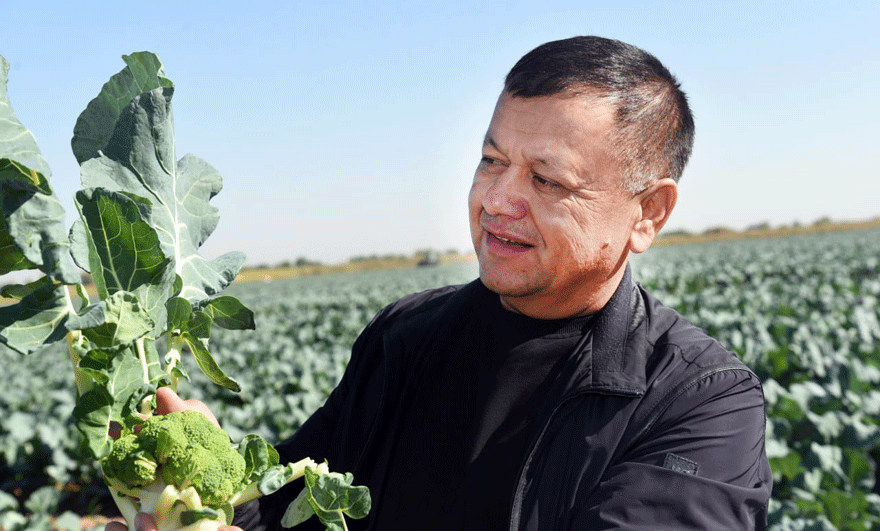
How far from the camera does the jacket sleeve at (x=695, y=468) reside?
1522 mm

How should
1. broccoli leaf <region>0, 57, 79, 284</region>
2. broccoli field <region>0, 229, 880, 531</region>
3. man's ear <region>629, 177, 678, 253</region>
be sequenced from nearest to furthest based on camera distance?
broccoli leaf <region>0, 57, 79, 284</region> < man's ear <region>629, 177, 678, 253</region> < broccoli field <region>0, 229, 880, 531</region>

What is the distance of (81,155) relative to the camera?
1.61 metres

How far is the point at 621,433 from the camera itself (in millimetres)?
1673

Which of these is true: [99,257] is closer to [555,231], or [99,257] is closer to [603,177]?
[555,231]

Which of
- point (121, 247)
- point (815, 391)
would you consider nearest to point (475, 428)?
point (121, 247)

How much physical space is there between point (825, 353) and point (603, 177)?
604 centimetres

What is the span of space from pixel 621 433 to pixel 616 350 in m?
0.22

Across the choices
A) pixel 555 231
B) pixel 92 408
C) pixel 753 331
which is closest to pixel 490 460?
pixel 555 231

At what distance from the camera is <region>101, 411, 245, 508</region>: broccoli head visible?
1.37m

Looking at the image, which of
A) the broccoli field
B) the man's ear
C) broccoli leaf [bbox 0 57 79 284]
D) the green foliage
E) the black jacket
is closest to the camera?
broccoli leaf [bbox 0 57 79 284]

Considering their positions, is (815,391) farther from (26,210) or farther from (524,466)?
(26,210)

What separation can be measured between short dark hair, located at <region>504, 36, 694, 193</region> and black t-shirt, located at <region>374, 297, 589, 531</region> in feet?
1.43

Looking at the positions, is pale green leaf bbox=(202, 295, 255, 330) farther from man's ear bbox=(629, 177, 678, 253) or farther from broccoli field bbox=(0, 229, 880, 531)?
man's ear bbox=(629, 177, 678, 253)

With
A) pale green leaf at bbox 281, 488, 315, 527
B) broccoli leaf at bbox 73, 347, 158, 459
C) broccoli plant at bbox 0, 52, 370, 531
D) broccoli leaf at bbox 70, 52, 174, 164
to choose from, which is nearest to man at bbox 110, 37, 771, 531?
pale green leaf at bbox 281, 488, 315, 527
